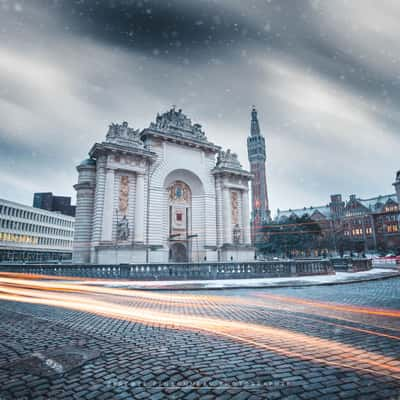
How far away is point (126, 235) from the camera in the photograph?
29.9 meters

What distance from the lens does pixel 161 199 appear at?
34.9 metres

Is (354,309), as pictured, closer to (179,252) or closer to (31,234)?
(179,252)

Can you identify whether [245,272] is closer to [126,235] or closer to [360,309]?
[360,309]

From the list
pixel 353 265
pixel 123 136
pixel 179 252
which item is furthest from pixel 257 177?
pixel 123 136

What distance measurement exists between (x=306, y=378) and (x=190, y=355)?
1.88 m

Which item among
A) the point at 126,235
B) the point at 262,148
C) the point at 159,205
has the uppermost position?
the point at 262,148

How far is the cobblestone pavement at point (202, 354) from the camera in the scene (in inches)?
133

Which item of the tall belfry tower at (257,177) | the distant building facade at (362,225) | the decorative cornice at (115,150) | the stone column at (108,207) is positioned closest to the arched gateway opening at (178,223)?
the decorative cornice at (115,150)

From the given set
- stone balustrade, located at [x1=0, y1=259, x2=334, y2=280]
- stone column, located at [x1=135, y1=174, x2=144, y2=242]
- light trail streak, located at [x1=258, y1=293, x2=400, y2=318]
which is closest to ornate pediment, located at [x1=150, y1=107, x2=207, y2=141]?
stone column, located at [x1=135, y1=174, x2=144, y2=242]

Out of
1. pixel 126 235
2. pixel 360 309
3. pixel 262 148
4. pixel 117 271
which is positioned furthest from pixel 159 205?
pixel 262 148

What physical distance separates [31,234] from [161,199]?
5691 centimetres

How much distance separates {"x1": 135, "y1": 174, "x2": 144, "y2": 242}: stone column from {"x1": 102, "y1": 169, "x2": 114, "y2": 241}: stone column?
288 cm

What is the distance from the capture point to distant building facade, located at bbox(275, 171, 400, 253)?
249 feet

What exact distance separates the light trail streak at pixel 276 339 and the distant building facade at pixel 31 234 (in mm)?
69004
